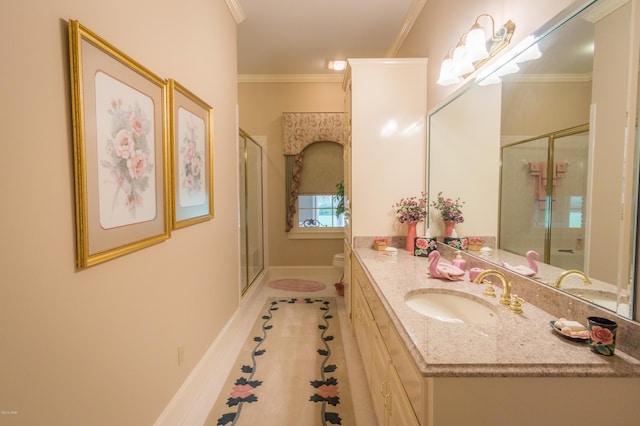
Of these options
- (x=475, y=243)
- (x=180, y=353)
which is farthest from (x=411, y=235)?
(x=180, y=353)

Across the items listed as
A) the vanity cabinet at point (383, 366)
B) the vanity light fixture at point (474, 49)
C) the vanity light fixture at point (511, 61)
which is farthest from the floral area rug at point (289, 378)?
the vanity light fixture at point (474, 49)

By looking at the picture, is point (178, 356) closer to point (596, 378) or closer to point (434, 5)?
point (596, 378)

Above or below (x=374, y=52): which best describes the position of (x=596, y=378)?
below

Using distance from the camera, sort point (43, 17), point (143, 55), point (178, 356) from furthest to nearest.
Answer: point (178, 356)
point (143, 55)
point (43, 17)

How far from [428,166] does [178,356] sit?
226 cm

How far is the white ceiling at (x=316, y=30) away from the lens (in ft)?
9.21

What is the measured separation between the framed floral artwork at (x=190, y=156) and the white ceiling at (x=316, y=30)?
4.44 ft

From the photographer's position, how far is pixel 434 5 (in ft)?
8.03

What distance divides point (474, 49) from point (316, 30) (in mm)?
2018

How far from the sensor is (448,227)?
7.57 ft

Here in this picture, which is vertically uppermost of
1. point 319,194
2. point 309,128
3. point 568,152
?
point 309,128

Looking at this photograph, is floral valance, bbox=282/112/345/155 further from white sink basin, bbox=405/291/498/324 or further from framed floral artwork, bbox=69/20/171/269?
white sink basin, bbox=405/291/498/324

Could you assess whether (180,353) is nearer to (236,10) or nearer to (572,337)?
(572,337)

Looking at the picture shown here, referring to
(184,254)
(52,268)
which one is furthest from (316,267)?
(52,268)
